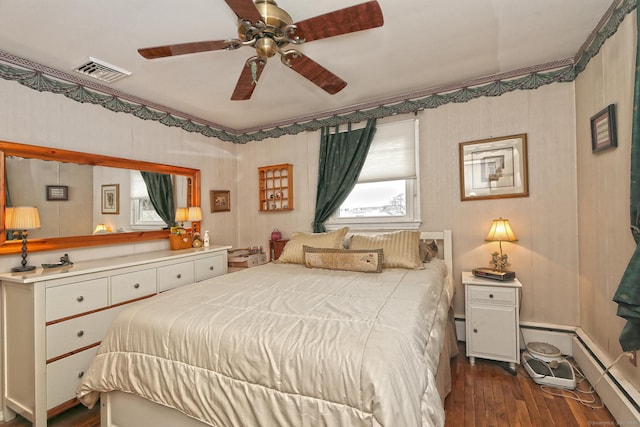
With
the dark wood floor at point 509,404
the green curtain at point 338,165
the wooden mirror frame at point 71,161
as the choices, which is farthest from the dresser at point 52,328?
the dark wood floor at point 509,404

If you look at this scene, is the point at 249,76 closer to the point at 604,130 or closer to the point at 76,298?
the point at 76,298

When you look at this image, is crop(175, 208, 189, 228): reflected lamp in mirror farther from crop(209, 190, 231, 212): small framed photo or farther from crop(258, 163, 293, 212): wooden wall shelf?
crop(258, 163, 293, 212): wooden wall shelf

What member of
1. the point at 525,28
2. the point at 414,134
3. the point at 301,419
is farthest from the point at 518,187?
the point at 301,419

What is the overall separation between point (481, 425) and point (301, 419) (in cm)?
136

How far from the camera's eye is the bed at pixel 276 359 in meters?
1.08

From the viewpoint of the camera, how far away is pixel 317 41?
211 cm

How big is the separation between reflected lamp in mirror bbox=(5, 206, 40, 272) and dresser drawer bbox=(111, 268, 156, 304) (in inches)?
21.2

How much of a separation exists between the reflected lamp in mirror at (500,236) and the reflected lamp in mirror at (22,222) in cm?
362

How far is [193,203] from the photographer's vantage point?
363cm

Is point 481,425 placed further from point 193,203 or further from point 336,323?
point 193,203

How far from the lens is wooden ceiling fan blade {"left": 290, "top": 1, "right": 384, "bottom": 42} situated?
1.33m

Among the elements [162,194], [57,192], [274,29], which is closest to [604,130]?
[274,29]

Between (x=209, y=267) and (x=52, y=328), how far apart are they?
4.49ft

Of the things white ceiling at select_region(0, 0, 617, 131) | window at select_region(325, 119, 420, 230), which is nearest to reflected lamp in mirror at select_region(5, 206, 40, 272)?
white ceiling at select_region(0, 0, 617, 131)
